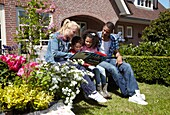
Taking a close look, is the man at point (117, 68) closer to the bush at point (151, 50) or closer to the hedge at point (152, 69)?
the hedge at point (152, 69)

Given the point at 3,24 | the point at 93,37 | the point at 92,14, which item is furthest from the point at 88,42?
the point at 92,14

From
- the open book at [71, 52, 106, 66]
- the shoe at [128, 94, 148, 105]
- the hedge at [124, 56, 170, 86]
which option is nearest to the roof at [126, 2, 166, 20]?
the hedge at [124, 56, 170, 86]

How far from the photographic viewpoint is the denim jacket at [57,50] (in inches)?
137

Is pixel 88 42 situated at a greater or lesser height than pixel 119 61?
greater

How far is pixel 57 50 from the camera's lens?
3.51m

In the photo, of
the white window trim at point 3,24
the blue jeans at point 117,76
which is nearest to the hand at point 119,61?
the blue jeans at point 117,76

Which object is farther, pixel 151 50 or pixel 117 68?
pixel 151 50

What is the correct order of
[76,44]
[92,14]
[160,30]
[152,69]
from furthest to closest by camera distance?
[92,14] < [160,30] < [152,69] < [76,44]

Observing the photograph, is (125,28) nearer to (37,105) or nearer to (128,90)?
(128,90)

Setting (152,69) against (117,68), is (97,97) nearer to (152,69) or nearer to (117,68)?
(117,68)

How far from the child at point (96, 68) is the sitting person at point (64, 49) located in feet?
1.05

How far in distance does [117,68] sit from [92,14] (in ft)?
30.9

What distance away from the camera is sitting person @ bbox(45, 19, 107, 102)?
11.4 feet

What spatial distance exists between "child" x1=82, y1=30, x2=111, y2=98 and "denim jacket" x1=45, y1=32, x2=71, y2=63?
1.81ft
